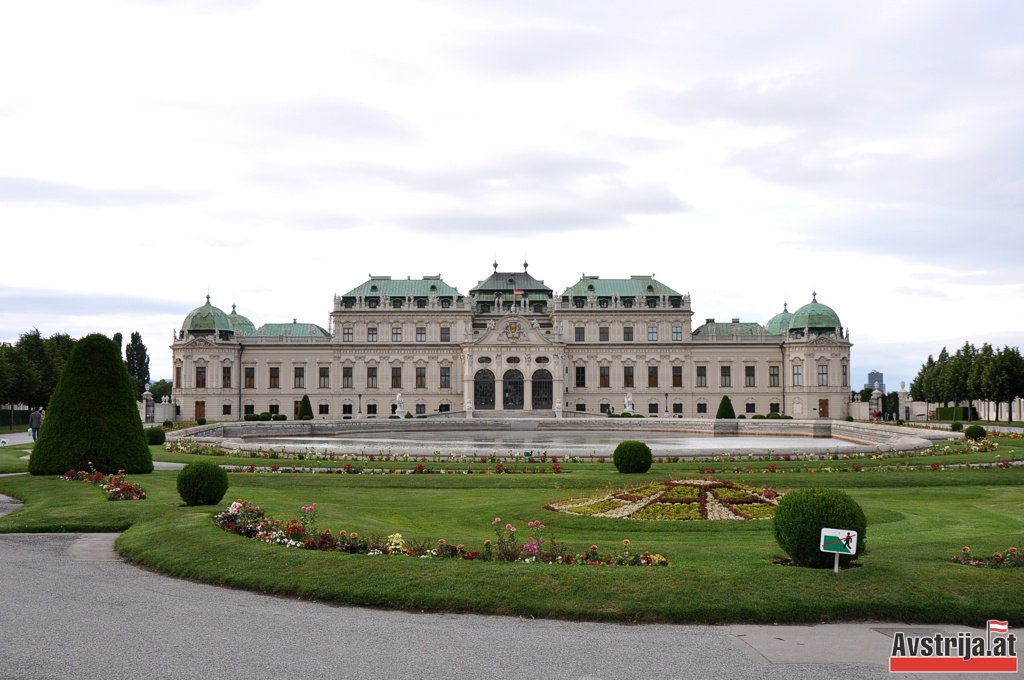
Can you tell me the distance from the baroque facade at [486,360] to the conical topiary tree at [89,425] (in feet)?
217

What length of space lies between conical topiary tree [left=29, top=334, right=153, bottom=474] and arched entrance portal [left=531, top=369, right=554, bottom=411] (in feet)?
Answer: 220

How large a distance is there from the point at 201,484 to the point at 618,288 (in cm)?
8270

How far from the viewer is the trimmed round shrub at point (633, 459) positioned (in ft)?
104

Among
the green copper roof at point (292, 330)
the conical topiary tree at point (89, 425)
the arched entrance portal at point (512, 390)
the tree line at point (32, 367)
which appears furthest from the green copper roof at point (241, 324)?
the conical topiary tree at point (89, 425)

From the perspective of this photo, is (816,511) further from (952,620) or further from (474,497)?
(474,497)

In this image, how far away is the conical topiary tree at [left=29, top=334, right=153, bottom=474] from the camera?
2933 cm

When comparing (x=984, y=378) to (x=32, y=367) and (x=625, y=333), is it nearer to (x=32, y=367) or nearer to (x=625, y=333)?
(x=625, y=333)

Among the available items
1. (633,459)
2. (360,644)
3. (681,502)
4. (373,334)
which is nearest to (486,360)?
(373,334)

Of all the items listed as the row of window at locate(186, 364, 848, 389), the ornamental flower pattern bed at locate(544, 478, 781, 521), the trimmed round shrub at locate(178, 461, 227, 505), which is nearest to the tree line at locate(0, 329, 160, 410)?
the row of window at locate(186, 364, 848, 389)

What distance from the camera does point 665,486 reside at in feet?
77.5

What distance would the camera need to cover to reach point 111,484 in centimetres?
2522

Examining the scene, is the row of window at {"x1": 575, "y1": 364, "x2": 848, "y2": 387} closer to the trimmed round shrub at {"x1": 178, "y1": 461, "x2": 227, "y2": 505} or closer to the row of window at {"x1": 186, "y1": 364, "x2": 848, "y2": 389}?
the row of window at {"x1": 186, "y1": 364, "x2": 848, "y2": 389}

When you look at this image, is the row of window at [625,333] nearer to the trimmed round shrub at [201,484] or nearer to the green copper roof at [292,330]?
the green copper roof at [292,330]

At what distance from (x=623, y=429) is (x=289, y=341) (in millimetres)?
46320
